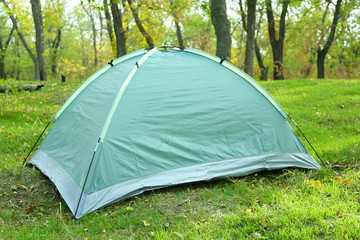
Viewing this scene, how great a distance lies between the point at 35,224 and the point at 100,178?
2.55ft

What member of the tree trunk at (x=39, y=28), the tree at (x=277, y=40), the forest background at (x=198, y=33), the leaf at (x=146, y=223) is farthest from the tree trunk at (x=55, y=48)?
the leaf at (x=146, y=223)

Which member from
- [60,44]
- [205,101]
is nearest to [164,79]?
[205,101]

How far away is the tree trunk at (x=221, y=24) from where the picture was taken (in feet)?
22.8

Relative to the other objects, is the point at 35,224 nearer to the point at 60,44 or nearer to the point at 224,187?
the point at 224,187

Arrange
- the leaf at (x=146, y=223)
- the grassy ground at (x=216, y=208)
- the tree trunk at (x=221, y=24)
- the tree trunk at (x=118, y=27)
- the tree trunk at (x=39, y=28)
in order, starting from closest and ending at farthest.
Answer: the grassy ground at (x=216, y=208)
the leaf at (x=146, y=223)
the tree trunk at (x=221, y=24)
the tree trunk at (x=118, y=27)
the tree trunk at (x=39, y=28)

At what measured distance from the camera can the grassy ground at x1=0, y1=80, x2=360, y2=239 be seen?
3088 millimetres

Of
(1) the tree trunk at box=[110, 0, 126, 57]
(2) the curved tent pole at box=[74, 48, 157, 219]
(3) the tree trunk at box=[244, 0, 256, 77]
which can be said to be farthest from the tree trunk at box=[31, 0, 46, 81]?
(2) the curved tent pole at box=[74, 48, 157, 219]

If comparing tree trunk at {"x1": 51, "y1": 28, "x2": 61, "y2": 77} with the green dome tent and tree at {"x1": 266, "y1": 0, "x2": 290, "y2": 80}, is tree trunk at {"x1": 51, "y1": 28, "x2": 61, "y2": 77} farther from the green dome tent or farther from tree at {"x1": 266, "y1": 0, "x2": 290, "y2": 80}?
the green dome tent

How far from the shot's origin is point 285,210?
337cm

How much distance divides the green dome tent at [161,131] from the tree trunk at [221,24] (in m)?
2.60

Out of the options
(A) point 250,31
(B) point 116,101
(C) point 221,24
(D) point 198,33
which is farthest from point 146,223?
(D) point 198,33

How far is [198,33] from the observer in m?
23.7

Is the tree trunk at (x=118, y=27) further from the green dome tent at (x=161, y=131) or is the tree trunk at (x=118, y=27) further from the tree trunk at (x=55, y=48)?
the tree trunk at (x=55, y=48)

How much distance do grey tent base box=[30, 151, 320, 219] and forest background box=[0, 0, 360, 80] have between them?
3.07 m
